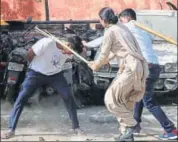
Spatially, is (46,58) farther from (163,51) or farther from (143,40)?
(163,51)

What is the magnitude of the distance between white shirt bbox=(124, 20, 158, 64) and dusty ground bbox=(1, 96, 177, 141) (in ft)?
3.45

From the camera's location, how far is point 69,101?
743 centimetres

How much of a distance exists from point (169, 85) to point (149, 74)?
2021 mm

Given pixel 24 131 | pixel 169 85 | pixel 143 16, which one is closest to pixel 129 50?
pixel 24 131

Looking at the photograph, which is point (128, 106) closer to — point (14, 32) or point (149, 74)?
point (149, 74)

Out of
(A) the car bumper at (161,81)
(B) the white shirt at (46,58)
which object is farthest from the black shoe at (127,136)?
(A) the car bumper at (161,81)

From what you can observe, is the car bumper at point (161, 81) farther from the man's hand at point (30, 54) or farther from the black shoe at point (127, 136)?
the black shoe at point (127, 136)

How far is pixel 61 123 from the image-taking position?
8164 mm

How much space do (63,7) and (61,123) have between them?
298 inches

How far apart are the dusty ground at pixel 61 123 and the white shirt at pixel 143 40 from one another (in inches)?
41.4

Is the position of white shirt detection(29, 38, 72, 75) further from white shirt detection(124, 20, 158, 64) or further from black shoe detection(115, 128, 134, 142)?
black shoe detection(115, 128, 134, 142)

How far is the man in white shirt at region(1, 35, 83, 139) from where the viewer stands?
719cm

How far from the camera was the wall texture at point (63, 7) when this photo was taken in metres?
13.7

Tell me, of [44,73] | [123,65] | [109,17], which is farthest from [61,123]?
[109,17]
